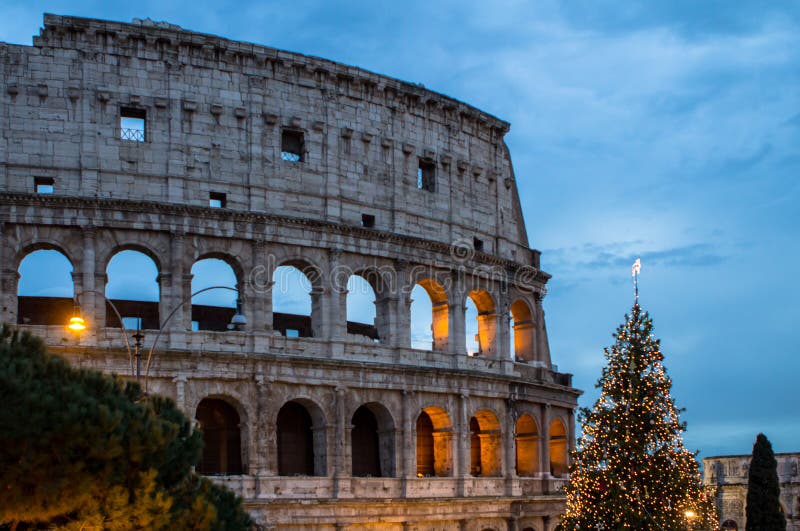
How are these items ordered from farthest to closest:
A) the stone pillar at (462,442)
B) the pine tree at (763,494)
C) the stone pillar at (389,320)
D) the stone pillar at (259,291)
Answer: the pine tree at (763,494), the stone pillar at (462,442), the stone pillar at (389,320), the stone pillar at (259,291)

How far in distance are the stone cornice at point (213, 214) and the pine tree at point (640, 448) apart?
10.2 metres

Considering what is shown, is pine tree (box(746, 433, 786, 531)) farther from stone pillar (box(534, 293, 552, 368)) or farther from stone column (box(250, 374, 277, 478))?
stone column (box(250, 374, 277, 478))

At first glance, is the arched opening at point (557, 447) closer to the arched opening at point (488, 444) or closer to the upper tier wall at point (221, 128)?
the arched opening at point (488, 444)

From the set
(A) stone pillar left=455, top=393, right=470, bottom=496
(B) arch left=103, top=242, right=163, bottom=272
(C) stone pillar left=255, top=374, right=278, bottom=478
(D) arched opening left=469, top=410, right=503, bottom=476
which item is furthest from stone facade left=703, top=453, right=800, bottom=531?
(B) arch left=103, top=242, right=163, bottom=272

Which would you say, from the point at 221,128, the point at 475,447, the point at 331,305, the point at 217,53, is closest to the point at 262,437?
the point at 331,305

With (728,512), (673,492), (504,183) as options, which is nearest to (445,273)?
(504,183)

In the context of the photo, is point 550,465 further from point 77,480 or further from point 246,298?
point 77,480

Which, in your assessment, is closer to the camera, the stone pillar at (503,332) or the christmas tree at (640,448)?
the christmas tree at (640,448)

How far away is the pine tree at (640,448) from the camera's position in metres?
32.8

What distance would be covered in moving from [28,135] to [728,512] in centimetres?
4589

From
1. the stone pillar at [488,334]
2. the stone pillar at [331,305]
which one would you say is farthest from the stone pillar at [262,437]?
the stone pillar at [488,334]

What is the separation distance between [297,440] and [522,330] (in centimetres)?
1231

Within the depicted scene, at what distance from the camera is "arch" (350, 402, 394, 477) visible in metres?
40.4

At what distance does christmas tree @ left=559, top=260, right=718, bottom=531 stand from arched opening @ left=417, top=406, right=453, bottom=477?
29.5ft
